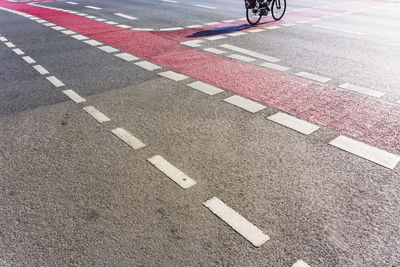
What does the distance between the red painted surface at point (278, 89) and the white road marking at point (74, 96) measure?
88.2 inches

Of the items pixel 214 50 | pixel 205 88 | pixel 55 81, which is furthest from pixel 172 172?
pixel 214 50

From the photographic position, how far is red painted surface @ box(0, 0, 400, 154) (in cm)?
471

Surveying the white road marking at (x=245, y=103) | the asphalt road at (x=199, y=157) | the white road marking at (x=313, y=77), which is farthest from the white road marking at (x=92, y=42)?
the white road marking at (x=313, y=77)

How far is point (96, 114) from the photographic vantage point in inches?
200

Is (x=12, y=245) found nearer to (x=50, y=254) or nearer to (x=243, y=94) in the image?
(x=50, y=254)

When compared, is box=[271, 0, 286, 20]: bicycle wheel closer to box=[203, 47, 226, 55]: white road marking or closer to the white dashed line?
box=[203, 47, 226, 55]: white road marking

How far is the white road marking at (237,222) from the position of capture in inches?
112

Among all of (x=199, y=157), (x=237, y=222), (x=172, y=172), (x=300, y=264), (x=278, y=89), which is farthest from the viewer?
(x=278, y=89)

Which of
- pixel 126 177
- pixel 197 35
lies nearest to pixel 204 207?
pixel 126 177

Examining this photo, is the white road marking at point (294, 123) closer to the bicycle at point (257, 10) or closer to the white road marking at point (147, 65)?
the white road marking at point (147, 65)

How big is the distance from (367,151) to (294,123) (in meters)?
1.07

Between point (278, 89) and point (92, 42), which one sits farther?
point (92, 42)

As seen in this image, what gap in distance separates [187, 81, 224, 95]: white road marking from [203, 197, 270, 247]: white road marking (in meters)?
2.94

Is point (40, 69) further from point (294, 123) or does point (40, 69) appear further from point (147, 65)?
point (294, 123)
